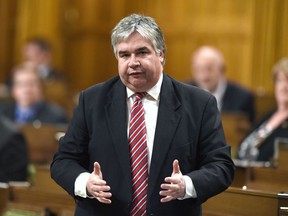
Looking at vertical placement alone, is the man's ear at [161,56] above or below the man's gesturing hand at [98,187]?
above

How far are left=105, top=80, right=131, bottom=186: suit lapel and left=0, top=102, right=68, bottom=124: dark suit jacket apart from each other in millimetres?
4002

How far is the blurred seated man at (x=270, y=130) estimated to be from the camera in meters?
5.31

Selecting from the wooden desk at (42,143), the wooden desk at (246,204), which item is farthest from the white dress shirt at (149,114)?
the wooden desk at (42,143)

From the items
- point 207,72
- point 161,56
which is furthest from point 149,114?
point 207,72

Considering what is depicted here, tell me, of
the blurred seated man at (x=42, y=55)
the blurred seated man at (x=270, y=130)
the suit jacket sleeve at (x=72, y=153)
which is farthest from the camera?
the blurred seated man at (x=42, y=55)

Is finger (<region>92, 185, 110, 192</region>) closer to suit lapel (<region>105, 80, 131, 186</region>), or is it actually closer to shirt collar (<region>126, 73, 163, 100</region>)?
suit lapel (<region>105, 80, 131, 186</region>)

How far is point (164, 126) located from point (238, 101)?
4.52 m

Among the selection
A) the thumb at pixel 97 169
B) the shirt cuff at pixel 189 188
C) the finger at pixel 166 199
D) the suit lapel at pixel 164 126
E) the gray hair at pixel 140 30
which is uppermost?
the gray hair at pixel 140 30

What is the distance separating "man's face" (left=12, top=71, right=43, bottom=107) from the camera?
7207 mm

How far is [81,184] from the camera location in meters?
2.77

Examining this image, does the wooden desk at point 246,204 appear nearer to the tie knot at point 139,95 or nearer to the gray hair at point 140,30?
the tie knot at point 139,95

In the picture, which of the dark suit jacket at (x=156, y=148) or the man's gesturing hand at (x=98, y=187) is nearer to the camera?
the man's gesturing hand at (x=98, y=187)

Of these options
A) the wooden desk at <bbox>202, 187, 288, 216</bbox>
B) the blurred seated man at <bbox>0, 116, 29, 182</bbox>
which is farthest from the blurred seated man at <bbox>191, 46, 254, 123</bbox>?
the wooden desk at <bbox>202, 187, 288, 216</bbox>

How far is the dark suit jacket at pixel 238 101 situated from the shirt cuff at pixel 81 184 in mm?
4550
